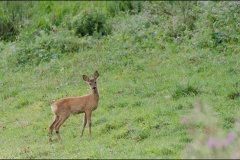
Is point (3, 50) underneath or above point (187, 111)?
underneath

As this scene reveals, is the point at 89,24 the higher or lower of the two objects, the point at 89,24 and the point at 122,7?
the higher

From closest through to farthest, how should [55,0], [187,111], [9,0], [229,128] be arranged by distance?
[229,128]
[187,111]
[9,0]
[55,0]

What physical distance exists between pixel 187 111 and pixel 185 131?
1207 mm

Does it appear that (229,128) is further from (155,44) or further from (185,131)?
(155,44)

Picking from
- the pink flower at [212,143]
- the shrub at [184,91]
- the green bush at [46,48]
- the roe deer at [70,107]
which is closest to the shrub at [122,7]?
the green bush at [46,48]

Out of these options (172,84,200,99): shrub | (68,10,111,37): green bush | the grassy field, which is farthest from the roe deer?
(68,10,111,37): green bush

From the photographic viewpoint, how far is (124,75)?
46.3ft

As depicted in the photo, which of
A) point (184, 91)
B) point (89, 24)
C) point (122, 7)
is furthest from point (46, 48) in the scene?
point (184, 91)

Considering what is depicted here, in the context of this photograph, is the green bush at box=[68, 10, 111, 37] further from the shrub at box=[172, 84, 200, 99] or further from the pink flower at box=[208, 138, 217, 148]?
the pink flower at box=[208, 138, 217, 148]

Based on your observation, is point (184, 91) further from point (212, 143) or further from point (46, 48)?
point (212, 143)

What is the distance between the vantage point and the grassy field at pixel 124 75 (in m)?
9.46

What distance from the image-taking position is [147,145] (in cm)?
912

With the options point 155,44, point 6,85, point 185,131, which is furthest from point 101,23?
point 185,131

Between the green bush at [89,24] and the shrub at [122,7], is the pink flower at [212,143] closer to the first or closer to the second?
the green bush at [89,24]
